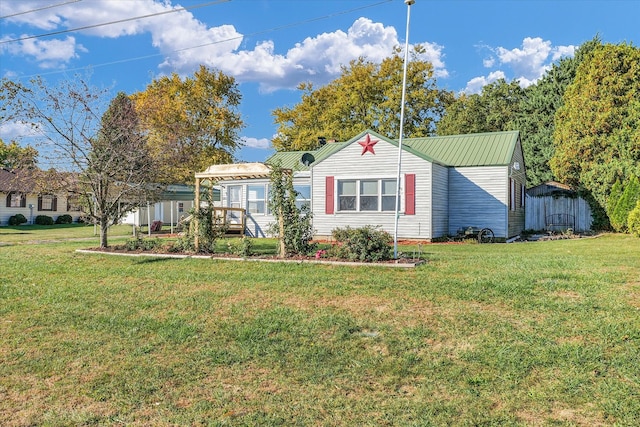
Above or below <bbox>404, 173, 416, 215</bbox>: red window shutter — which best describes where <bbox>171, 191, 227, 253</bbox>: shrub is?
below

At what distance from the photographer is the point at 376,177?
1667cm

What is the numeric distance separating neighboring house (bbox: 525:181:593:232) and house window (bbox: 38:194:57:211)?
31770mm

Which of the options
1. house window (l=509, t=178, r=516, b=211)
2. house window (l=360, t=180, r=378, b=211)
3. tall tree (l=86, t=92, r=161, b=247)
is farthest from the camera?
house window (l=509, t=178, r=516, b=211)

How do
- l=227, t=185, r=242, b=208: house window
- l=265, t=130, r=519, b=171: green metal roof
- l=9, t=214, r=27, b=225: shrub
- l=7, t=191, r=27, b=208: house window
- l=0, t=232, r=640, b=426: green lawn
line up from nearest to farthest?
l=0, t=232, r=640, b=426: green lawn, l=265, t=130, r=519, b=171: green metal roof, l=227, t=185, r=242, b=208: house window, l=9, t=214, r=27, b=225: shrub, l=7, t=191, r=27, b=208: house window

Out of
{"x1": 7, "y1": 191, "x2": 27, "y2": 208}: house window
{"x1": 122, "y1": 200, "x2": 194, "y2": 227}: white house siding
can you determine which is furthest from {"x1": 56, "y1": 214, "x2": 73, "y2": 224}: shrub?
{"x1": 122, "y1": 200, "x2": 194, "y2": 227}: white house siding

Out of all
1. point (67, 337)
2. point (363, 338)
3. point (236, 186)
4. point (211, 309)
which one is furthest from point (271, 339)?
point (236, 186)

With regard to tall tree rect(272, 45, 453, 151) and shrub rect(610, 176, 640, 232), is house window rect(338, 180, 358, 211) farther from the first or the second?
tall tree rect(272, 45, 453, 151)

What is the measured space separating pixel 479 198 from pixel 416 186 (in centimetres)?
291

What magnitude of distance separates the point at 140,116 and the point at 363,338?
492 inches

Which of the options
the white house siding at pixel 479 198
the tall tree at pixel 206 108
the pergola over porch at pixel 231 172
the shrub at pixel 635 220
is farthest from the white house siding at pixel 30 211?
the shrub at pixel 635 220

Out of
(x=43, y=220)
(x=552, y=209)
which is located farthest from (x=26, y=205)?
(x=552, y=209)

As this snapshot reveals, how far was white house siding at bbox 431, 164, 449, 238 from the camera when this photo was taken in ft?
54.2

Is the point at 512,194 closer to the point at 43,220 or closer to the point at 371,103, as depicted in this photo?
the point at 371,103

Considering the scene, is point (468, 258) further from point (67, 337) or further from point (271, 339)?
point (67, 337)
